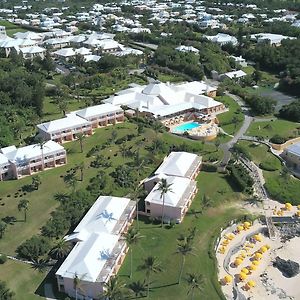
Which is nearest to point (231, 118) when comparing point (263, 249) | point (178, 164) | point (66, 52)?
point (178, 164)

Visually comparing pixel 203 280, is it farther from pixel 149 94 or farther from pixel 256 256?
pixel 149 94

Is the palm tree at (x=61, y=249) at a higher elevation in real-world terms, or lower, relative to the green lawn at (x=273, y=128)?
higher

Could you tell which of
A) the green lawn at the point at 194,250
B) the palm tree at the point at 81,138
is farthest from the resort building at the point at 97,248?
the palm tree at the point at 81,138

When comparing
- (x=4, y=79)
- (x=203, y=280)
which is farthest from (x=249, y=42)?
(x=203, y=280)

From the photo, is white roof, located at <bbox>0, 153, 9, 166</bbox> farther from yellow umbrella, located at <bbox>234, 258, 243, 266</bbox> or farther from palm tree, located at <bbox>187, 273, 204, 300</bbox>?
yellow umbrella, located at <bbox>234, 258, 243, 266</bbox>

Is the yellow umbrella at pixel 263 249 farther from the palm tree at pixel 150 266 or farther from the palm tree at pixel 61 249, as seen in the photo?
the palm tree at pixel 61 249

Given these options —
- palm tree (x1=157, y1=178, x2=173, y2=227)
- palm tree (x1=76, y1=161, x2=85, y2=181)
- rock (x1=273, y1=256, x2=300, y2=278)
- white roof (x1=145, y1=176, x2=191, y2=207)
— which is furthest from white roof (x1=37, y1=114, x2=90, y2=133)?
rock (x1=273, y1=256, x2=300, y2=278)
